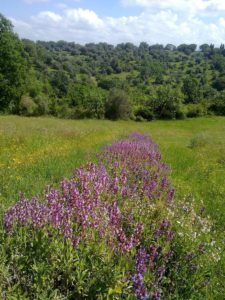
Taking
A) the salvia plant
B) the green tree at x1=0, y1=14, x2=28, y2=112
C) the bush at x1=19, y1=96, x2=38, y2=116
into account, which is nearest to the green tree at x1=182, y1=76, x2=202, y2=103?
the bush at x1=19, y1=96, x2=38, y2=116

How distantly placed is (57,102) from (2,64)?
2032cm

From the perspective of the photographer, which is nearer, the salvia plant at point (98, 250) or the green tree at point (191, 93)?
the salvia plant at point (98, 250)

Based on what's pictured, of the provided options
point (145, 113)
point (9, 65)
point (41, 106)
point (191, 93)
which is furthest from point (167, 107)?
point (9, 65)

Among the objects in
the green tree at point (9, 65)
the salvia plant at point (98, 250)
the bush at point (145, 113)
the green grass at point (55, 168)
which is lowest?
the bush at point (145, 113)

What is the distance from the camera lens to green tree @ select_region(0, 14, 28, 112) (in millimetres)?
40031

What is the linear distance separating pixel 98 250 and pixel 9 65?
39.7 meters

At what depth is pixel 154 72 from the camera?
131 metres

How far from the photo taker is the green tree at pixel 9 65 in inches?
1576

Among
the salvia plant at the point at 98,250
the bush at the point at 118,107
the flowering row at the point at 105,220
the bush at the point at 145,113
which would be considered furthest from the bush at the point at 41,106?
the salvia plant at the point at 98,250

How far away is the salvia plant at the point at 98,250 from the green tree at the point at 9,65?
123 ft

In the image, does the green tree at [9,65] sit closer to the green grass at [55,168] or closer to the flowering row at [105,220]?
the green grass at [55,168]

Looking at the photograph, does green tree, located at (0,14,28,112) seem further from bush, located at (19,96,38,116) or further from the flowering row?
the flowering row

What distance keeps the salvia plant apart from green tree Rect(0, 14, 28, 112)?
37508 millimetres

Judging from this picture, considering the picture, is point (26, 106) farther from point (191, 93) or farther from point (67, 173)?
point (67, 173)
